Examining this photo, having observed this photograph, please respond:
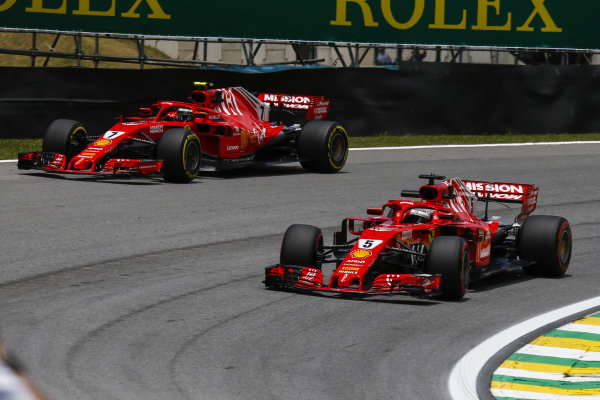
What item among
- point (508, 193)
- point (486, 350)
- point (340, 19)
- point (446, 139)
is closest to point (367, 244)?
point (486, 350)

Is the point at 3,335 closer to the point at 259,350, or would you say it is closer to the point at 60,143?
the point at 259,350

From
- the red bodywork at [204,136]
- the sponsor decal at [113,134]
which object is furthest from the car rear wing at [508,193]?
the sponsor decal at [113,134]

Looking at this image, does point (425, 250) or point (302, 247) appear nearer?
point (302, 247)

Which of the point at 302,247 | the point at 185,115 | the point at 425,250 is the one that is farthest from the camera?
the point at 185,115

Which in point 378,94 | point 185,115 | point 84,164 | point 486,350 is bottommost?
point 486,350

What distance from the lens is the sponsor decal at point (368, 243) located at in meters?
8.55

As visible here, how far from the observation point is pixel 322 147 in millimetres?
16672

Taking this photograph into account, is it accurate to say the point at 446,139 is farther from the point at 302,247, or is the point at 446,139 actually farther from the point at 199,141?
the point at 302,247

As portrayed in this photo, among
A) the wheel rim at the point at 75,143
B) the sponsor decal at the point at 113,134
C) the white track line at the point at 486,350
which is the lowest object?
the white track line at the point at 486,350

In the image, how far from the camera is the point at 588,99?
2238cm

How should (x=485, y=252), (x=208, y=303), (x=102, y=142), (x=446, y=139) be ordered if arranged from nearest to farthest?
(x=208, y=303), (x=485, y=252), (x=102, y=142), (x=446, y=139)

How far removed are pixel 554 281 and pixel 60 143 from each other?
826 cm

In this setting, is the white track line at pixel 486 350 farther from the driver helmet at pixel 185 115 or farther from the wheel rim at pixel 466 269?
the driver helmet at pixel 185 115

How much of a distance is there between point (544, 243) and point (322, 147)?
7414mm
